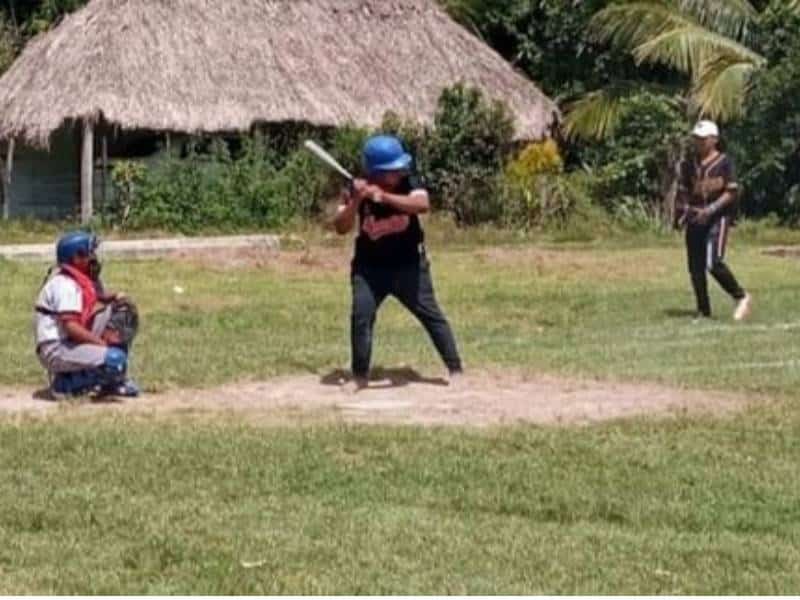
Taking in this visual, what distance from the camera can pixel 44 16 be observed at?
1438 inches

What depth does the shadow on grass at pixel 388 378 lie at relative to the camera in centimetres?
1179

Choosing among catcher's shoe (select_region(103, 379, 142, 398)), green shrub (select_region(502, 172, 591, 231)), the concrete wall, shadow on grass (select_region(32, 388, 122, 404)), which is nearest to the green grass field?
catcher's shoe (select_region(103, 379, 142, 398))

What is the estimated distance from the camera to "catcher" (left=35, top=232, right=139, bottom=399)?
10.8 meters

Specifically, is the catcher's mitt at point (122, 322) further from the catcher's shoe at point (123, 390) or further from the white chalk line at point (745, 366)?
the white chalk line at point (745, 366)

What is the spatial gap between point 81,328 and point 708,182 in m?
6.43

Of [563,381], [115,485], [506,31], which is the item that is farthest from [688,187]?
[506,31]

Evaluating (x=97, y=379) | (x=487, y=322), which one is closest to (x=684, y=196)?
(x=487, y=322)

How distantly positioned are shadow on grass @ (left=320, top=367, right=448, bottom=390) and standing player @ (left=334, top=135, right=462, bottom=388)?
122 mm

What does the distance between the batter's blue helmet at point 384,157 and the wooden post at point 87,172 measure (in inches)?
746

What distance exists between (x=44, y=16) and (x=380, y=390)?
26583 mm

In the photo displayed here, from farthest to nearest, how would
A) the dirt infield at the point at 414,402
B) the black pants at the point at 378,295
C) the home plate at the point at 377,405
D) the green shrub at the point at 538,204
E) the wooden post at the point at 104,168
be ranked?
1. the wooden post at the point at 104,168
2. the green shrub at the point at 538,204
3. the black pants at the point at 378,295
4. the home plate at the point at 377,405
5. the dirt infield at the point at 414,402

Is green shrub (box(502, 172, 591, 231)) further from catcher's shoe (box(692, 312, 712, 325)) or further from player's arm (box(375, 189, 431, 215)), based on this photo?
player's arm (box(375, 189, 431, 215))

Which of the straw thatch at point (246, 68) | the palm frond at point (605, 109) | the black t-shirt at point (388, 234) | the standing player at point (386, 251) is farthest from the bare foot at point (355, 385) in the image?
the palm frond at point (605, 109)

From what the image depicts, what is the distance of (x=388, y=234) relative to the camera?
11508 mm
